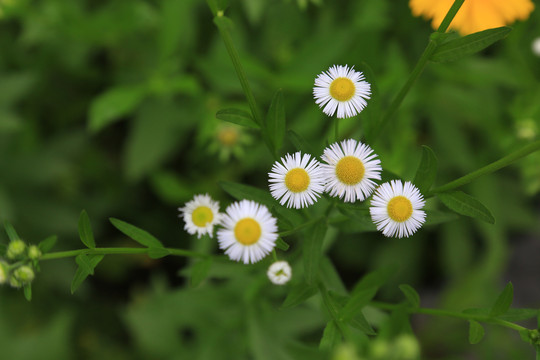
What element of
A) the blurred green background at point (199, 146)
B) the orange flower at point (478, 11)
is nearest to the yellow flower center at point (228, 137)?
the blurred green background at point (199, 146)

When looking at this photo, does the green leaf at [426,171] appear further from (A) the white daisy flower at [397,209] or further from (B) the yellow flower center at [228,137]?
(B) the yellow flower center at [228,137]

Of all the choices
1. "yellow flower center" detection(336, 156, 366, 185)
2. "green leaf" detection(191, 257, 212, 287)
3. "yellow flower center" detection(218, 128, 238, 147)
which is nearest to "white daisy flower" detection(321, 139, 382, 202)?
"yellow flower center" detection(336, 156, 366, 185)

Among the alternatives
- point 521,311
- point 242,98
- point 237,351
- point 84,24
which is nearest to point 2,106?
point 84,24

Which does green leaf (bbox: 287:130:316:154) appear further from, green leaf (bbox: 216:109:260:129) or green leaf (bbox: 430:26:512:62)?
green leaf (bbox: 430:26:512:62)

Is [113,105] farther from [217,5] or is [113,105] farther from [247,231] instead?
[247,231]

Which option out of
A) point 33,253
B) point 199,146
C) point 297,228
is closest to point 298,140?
point 297,228

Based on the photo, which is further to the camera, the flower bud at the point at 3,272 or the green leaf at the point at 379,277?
the green leaf at the point at 379,277
